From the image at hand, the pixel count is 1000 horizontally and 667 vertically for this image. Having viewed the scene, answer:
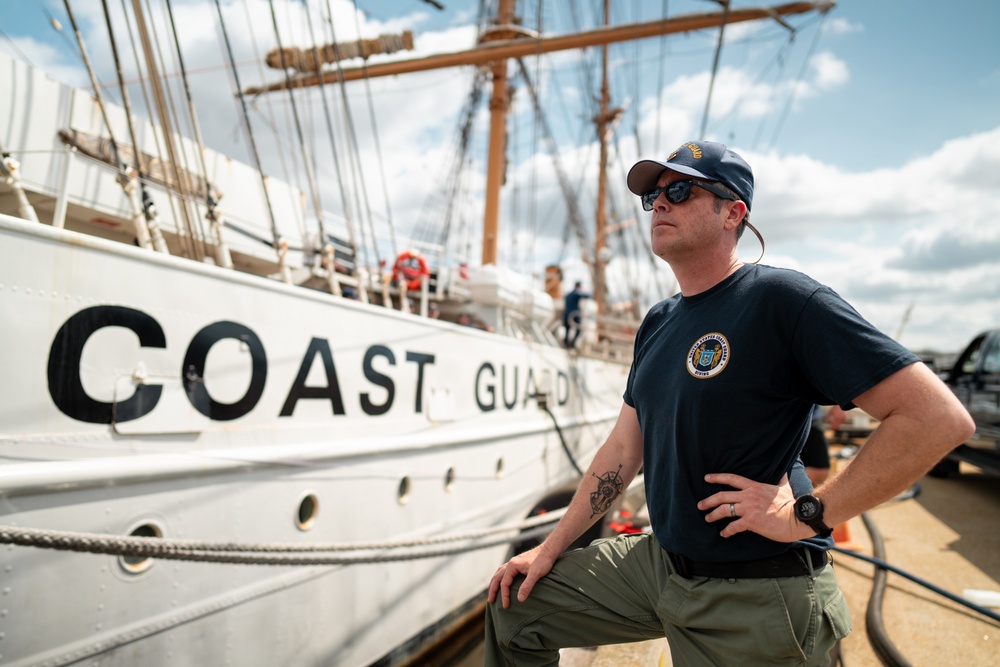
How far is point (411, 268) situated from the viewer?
616cm

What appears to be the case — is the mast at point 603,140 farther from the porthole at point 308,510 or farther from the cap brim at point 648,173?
the cap brim at point 648,173

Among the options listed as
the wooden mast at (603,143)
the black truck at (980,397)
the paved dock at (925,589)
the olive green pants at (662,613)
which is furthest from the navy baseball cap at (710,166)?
the wooden mast at (603,143)

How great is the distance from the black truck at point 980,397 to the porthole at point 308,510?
22.0 ft

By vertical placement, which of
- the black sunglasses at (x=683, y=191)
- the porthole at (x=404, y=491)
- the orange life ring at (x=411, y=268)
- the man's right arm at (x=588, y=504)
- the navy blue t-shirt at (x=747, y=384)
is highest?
the orange life ring at (x=411, y=268)

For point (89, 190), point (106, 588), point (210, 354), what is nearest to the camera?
point (106, 588)

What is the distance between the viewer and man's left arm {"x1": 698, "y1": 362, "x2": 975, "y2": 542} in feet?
3.43

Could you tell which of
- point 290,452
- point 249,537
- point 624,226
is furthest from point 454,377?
point 624,226

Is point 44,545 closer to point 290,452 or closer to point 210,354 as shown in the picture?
point 210,354

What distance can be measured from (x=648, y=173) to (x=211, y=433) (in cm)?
246

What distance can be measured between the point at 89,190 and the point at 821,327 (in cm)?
529

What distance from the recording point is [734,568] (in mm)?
1317

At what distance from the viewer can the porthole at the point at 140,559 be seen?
254 cm

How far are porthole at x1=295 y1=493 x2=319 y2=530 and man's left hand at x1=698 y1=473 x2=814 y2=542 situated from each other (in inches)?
106

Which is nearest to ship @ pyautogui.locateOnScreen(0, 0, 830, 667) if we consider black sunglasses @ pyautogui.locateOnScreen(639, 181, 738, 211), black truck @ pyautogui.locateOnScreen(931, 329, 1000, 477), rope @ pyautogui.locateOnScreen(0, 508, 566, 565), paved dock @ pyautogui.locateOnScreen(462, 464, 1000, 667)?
rope @ pyautogui.locateOnScreen(0, 508, 566, 565)
